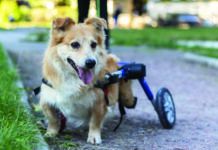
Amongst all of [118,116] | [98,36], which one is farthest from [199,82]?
[98,36]

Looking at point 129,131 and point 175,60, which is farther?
point 175,60

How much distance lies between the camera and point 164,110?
19.5ft

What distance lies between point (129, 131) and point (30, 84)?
10.6 feet

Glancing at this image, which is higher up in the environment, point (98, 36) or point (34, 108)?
point (98, 36)

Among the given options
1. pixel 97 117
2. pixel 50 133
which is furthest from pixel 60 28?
pixel 50 133

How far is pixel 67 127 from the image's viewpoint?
5.62 meters

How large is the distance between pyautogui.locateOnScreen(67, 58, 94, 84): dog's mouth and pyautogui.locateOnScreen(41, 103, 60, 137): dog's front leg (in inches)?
20.0

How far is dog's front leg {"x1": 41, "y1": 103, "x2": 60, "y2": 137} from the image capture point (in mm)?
5148

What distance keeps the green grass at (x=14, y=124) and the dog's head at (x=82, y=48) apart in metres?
0.65

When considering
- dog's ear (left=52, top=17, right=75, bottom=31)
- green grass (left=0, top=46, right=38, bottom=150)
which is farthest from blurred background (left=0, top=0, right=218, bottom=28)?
dog's ear (left=52, top=17, right=75, bottom=31)

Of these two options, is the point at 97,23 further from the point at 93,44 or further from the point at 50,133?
the point at 50,133

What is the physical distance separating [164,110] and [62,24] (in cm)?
175

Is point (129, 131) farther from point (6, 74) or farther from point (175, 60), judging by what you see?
point (175, 60)

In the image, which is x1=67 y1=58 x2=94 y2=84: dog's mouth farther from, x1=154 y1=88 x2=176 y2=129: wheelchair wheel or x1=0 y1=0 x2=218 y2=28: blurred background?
x1=0 y1=0 x2=218 y2=28: blurred background
